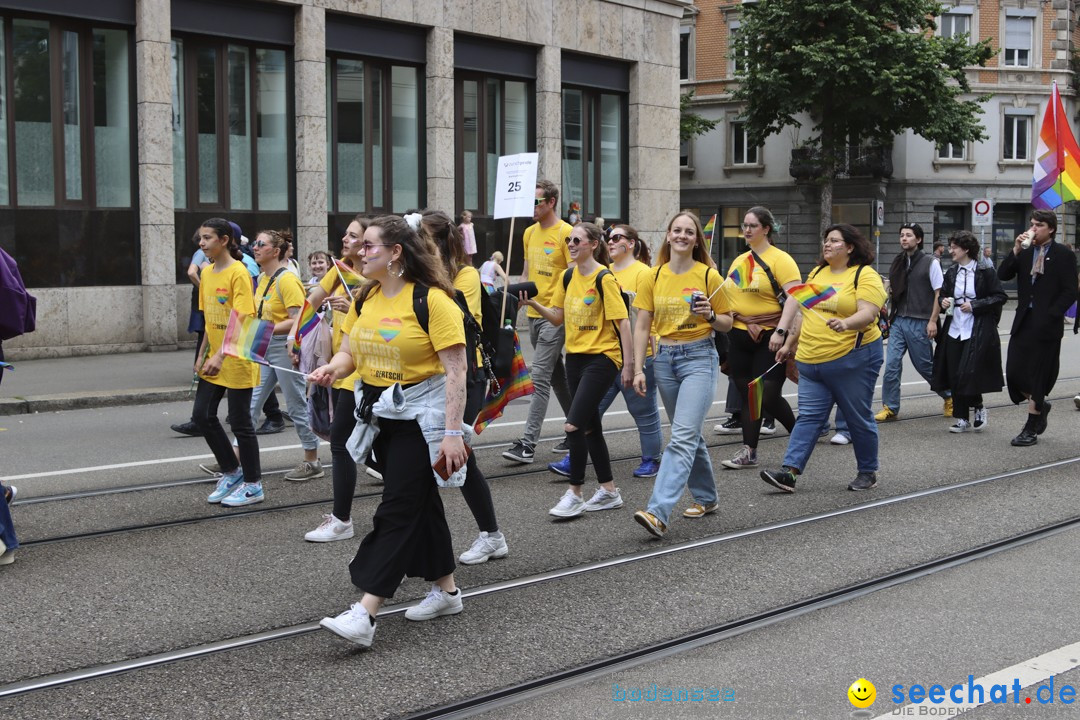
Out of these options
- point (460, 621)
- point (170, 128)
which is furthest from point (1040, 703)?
point (170, 128)

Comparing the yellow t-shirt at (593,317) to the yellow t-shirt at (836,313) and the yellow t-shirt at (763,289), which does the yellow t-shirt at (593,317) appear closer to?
the yellow t-shirt at (836,313)

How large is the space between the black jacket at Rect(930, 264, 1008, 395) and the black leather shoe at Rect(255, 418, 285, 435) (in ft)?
19.0

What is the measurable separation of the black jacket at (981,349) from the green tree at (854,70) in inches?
1154

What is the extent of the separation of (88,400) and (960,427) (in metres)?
8.35

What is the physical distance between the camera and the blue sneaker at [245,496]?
25.0ft

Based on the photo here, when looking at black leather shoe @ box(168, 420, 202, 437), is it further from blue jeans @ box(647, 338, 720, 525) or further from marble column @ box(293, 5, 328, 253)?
marble column @ box(293, 5, 328, 253)

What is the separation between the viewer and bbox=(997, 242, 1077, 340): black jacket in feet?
33.3

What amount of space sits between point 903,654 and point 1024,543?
226cm

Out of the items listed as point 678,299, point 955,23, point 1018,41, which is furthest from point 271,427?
point 1018,41

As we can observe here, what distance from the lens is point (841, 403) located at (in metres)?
8.19

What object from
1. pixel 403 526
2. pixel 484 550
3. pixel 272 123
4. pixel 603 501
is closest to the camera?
pixel 403 526

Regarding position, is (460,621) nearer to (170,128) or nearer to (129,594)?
(129,594)

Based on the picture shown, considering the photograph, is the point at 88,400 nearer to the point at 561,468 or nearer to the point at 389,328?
the point at 561,468

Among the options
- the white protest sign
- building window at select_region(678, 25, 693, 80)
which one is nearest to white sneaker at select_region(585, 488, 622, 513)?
the white protest sign
